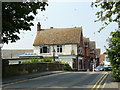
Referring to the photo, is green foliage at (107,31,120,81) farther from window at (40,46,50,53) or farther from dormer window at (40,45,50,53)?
window at (40,46,50,53)

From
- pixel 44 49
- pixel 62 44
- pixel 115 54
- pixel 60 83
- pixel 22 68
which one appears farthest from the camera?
pixel 44 49

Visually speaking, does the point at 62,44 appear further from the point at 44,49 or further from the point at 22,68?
the point at 22,68

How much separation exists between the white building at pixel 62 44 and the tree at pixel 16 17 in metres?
35.8

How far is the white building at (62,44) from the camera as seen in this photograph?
193ft

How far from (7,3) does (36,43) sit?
43.0 m

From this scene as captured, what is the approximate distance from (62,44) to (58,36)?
312 centimetres

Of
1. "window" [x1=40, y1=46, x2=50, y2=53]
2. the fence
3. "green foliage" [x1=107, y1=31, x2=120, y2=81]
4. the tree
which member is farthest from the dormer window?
"green foliage" [x1=107, y1=31, x2=120, y2=81]

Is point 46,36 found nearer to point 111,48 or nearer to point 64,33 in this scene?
point 64,33

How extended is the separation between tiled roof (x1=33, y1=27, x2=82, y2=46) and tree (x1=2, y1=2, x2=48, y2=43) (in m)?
37.1

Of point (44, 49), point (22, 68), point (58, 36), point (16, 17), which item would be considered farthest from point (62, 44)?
point (16, 17)

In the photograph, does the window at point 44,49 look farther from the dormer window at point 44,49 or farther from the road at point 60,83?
the road at point 60,83

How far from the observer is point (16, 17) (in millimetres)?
20969

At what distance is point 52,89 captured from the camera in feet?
46.4

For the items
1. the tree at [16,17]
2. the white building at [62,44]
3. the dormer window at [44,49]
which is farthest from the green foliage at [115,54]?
the dormer window at [44,49]
